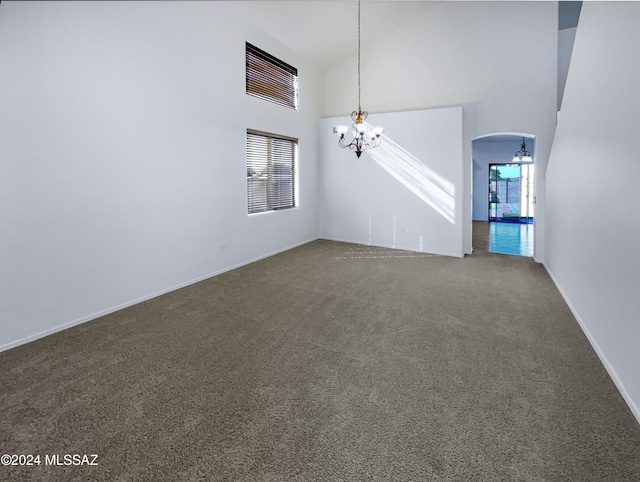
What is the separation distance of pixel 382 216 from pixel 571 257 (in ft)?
11.7

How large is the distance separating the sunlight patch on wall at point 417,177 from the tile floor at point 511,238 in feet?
4.80

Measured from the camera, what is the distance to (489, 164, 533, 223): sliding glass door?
11.7 metres

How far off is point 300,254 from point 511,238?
511cm

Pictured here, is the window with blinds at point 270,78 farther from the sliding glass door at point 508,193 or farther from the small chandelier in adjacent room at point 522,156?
the sliding glass door at point 508,193

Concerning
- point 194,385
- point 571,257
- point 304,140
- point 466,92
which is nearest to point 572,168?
point 571,257

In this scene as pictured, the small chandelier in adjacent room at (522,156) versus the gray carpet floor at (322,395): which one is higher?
the small chandelier in adjacent room at (522,156)

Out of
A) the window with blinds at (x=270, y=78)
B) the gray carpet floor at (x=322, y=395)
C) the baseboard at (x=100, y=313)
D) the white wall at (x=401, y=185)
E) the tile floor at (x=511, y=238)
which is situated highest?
the window with blinds at (x=270, y=78)

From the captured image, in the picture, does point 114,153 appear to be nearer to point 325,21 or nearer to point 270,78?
point 270,78

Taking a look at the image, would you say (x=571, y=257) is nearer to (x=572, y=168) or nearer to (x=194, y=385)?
(x=572, y=168)

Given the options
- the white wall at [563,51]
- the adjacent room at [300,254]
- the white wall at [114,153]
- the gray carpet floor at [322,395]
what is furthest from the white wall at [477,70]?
the gray carpet floor at [322,395]

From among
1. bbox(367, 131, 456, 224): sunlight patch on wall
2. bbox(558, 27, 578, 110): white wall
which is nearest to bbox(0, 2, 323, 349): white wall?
bbox(367, 131, 456, 224): sunlight patch on wall

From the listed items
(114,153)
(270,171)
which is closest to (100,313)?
(114,153)

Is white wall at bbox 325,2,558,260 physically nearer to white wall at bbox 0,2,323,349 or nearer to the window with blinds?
the window with blinds

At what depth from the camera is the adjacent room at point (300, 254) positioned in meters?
1.83
